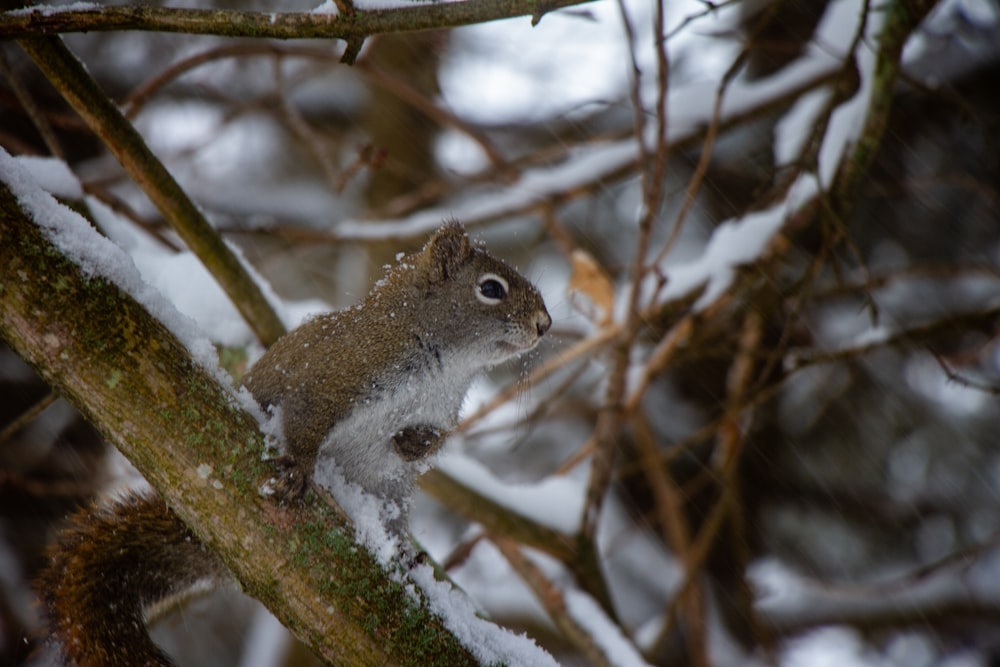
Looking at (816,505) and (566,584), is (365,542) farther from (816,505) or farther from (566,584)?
(816,505)

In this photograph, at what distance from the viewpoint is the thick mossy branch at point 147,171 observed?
1.77 m

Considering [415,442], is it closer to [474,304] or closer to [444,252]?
[474,304]

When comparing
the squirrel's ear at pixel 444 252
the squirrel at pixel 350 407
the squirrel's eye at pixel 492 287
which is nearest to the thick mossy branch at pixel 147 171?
the squirrel at pixel 350 407

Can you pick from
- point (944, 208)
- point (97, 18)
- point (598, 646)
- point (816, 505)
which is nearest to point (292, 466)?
point (97, 18)

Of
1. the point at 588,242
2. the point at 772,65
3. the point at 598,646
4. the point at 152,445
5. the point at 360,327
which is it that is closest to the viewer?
the point at 152,445

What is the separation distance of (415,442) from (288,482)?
0.44 meters

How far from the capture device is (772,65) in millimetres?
4781

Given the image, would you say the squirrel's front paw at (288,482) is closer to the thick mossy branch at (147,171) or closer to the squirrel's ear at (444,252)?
the squirrel's ear at (444,252)

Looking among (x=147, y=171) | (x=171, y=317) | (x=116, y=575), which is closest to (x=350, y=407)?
(x=171, y=317)

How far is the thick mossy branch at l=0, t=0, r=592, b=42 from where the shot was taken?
1346mm

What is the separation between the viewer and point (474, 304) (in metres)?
1.88

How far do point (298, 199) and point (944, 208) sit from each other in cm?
430

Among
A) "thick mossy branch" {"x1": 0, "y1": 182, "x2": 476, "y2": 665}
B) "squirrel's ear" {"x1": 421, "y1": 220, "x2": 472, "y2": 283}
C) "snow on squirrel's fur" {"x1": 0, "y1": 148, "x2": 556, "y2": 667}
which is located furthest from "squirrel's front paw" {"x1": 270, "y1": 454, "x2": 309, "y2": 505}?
"squirrel's ear" {"x1": 421, "y1": 220, "x2": 472, "y2": 283}

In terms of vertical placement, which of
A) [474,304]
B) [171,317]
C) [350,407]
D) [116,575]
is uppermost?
[474,304]
